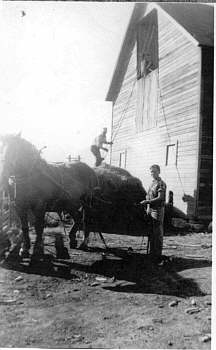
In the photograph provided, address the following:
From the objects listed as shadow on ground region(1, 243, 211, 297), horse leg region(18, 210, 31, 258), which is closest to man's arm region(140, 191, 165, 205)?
shadow on ground region(1, 243, 211, 297)

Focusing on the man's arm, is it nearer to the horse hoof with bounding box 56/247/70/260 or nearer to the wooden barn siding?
the horse hoof with bounding box 56/247/70/260

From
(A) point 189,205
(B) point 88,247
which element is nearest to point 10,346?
(B) point 88,247

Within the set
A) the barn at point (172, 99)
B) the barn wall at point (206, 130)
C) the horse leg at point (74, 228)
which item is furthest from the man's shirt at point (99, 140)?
the horse leg at point (74, 228)

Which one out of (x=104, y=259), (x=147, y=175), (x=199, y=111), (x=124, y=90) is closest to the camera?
(x=104, y=259)

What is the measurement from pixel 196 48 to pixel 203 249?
6523 millimetres

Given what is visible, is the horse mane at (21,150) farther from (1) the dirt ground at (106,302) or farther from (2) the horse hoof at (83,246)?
(2) the horse hoof at (83,246)

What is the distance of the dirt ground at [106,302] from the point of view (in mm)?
3600

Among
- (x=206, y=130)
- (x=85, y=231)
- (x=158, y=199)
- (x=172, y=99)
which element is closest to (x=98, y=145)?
A: (x=172, y=99)

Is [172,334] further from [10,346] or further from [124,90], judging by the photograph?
[124,90]

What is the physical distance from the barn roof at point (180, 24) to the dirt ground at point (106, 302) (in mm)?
4998

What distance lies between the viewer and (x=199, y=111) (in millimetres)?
10570

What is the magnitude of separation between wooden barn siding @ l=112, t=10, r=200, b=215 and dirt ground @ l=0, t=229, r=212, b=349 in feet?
15.8

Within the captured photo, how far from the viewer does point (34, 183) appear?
20.2ft

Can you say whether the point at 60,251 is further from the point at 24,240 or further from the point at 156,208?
the point at 156,208
